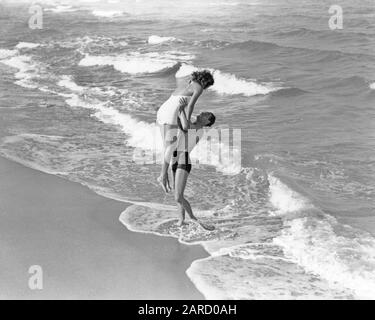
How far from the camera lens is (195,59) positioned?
23.2m

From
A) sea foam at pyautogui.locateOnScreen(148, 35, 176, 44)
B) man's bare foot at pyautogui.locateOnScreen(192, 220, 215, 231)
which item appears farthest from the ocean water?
sea foam at pyautogui.locateOnScreen(148, 35, 176, 44)

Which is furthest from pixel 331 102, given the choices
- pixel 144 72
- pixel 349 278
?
pixel 349 278

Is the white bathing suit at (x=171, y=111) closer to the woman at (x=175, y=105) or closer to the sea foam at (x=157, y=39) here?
the woman at (x=175, y=105)

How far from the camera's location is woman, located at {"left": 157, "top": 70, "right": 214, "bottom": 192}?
559 centimetres

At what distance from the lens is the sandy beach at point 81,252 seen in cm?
503

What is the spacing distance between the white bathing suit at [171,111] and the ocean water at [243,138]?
1.28 metres

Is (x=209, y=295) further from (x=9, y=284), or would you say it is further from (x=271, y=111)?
(x=271, y=111)

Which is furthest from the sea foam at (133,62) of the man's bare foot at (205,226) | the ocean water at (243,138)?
the man's bare foot at (205,226)

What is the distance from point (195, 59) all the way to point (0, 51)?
9.11 metres

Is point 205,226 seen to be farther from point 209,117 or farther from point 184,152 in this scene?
point 209,117

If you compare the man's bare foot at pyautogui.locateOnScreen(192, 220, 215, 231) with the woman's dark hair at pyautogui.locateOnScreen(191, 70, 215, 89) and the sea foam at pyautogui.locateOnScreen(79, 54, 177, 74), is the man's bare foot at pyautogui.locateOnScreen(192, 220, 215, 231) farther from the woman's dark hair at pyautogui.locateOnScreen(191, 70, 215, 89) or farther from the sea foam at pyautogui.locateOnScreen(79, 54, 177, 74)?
the sea foam at pyautogui.locateOnScreen(79, 54, 177, 74)

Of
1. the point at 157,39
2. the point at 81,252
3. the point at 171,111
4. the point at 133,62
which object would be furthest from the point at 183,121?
the point at 157,39

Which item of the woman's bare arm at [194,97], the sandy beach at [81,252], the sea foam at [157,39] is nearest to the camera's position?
the sandy beach at [81,252]

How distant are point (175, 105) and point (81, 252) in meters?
1.71
